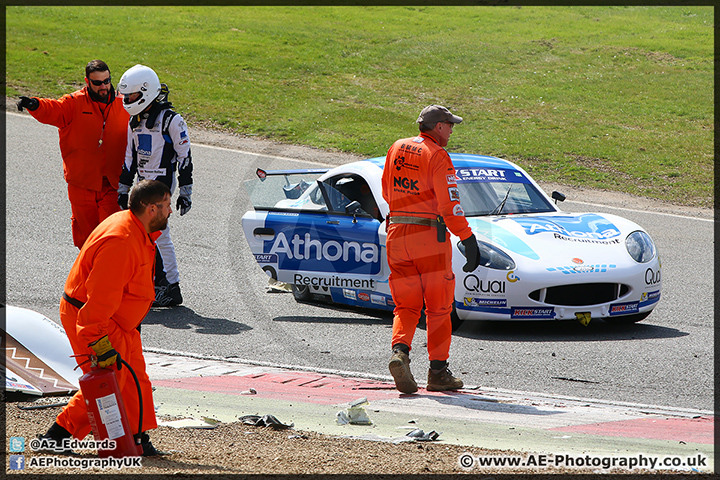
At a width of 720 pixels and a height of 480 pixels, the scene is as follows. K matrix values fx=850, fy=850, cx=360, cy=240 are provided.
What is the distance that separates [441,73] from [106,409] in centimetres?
2174

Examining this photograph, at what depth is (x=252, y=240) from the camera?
8.55 meters

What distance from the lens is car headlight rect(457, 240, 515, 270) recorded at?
7.23 meters

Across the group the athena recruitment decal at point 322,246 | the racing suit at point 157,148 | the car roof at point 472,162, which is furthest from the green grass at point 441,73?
the racing suit at point 157,148

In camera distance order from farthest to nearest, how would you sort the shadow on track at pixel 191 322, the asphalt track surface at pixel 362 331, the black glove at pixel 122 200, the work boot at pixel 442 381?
the black glove at pixel 122 200 → the shadow on track at pixel 191 322 → the asphalt track surface at pixel 362 331 → the work boot at pixel 442 381

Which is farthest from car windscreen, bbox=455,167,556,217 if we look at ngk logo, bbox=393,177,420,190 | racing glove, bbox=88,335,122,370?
racing glove, bbox=88,335,122,370

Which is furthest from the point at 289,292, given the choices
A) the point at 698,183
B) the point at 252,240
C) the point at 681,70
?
the point at 681,70

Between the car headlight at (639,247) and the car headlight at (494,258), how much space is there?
1169mm

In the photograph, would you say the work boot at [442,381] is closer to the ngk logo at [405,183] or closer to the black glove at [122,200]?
the ngk logo at [405,183]

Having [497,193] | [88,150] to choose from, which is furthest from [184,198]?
[497,193]

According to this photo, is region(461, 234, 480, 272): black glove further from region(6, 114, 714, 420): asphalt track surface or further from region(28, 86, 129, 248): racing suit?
region(28, 86, 129, 248): racing suit

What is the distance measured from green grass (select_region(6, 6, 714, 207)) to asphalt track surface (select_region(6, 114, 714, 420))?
6337 millimetres

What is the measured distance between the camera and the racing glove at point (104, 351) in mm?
4004

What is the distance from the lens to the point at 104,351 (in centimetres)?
402

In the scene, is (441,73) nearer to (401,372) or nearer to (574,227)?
(574,227)
